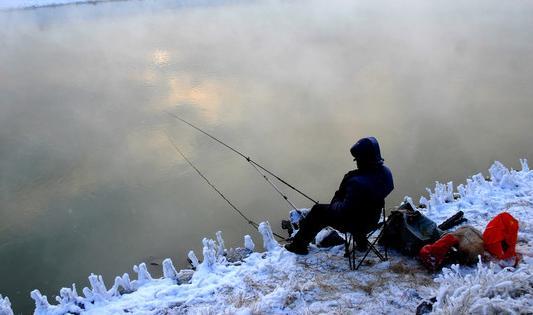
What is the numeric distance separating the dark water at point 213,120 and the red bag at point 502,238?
3485mm

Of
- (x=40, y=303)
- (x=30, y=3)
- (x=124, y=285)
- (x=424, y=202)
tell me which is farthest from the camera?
(x=30, y=3)

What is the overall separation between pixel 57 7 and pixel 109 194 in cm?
2412

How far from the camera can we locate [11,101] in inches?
519

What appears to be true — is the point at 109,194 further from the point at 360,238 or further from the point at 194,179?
the point at 360,238

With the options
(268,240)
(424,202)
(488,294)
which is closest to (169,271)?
(268,240)

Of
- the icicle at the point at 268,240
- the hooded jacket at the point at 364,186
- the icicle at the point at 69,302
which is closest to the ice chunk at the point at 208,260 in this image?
the icicle at the point at 268,240

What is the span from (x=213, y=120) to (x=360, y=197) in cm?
736

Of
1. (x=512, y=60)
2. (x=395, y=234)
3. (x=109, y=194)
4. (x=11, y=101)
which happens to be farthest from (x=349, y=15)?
(x=395, y=234)

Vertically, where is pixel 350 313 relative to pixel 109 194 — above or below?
below

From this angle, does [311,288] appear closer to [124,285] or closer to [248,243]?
[248,243]

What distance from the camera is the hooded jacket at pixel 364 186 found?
178 inches

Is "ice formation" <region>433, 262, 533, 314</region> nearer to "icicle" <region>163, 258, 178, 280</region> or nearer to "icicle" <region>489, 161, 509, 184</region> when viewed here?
"icicle" <region>163, 258, 178, 280</region>

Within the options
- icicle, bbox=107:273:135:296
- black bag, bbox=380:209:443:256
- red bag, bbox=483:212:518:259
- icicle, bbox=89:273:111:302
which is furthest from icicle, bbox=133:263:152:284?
red bag, bbox=483:212:518:259

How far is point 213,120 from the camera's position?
11344 mm
